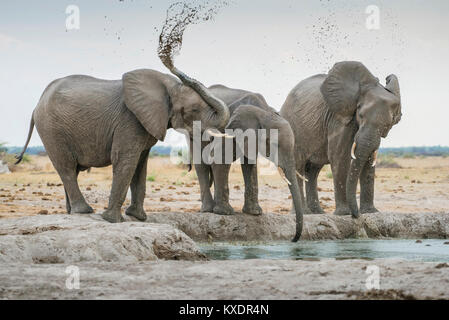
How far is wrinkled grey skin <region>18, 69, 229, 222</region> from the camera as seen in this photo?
10.5 m

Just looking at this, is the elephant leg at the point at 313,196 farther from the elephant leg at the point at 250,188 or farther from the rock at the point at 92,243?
the rock at the point at 92,243

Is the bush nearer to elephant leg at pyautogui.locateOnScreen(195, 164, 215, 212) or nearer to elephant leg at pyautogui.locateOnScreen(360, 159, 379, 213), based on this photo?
elephant leg at pyautogui.locateOnScreen(360, 159, 379, 213)

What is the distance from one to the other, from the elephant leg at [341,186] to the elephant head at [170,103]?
2.97 m

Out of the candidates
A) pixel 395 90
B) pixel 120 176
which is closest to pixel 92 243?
pixel 120 176

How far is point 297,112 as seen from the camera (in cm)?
1380

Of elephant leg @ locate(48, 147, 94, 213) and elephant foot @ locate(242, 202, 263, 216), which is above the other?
elephant leg @ locate(48, 147, 94, 213)

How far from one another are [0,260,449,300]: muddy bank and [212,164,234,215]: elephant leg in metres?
4.53

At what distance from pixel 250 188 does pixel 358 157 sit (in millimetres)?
1764

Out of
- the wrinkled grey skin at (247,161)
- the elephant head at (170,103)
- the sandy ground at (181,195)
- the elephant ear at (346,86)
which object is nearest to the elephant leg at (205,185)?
the wrinkled grey skin at (247,161)

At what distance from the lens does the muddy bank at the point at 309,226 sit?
38.1 feet

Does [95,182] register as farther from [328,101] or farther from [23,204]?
[328,101]

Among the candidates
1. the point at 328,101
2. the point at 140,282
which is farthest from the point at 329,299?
the point at 328,101

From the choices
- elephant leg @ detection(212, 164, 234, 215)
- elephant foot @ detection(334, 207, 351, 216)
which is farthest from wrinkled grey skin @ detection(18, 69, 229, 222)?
elephant foot @ detection(334, 207, 351, 216)

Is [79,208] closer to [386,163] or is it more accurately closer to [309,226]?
[309,226]
